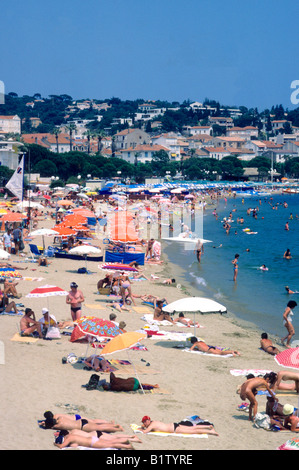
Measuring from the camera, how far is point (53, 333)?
12.7 m

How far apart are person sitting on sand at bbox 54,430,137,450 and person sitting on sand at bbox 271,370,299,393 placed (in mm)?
3314

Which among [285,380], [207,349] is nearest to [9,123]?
[207,349]

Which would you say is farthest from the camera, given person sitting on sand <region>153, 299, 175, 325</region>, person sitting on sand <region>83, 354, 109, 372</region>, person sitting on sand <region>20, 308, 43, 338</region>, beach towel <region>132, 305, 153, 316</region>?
beach towel <region>132, 305, 153, 316</region>

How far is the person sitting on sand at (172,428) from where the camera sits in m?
8.47

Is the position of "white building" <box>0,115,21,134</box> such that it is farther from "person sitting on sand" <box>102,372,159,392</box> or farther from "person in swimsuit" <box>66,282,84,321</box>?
"person sitting on sand" <box>102,372,159,392</box>

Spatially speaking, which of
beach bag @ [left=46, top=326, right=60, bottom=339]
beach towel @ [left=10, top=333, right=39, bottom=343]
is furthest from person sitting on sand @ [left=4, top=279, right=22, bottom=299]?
beach bag @ [left=46, top=326, right=60, bottom=339]

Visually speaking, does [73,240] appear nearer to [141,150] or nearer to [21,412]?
[21,412]

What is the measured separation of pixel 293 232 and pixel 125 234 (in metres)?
28.4

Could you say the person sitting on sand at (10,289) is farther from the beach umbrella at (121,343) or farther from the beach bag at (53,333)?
the beach umbrella at (121,343)

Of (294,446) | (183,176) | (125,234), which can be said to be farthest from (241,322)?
(183,176)

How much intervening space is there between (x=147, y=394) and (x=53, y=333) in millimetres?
3263

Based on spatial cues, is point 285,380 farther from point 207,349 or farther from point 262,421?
point 207,349

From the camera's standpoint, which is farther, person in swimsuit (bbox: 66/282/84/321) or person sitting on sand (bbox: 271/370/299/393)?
person in swimsuit (bbox: 66/282/84/321)

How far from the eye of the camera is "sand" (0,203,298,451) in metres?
8.27
